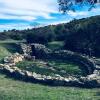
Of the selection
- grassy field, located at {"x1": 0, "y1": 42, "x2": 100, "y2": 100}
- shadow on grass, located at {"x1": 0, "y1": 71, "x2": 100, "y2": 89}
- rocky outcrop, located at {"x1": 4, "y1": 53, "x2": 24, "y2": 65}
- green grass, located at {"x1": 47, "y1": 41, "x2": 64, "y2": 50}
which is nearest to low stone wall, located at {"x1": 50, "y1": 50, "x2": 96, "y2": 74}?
rocky outcrop, located at {"x1": 4, "y1": 53, "x2": 24, "y2": 65}

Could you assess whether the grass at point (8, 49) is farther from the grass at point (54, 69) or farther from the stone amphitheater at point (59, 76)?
the grass at point (54, 69)

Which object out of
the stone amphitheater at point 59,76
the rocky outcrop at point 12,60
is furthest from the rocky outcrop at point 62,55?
the rocky outcrop at point 12,60

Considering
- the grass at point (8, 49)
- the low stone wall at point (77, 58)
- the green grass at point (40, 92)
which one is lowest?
the green grass at point (40, 92)

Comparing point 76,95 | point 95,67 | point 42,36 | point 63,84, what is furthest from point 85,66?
point 42,36

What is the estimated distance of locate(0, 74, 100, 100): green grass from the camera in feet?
72.3

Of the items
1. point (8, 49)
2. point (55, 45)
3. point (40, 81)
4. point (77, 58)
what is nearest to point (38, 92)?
point (40, 81)

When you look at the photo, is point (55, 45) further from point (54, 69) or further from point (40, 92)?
point (40, 92)

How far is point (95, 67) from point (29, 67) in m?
6.10

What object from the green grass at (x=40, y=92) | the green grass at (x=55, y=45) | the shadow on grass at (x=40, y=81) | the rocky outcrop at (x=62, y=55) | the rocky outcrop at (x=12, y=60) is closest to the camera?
the green grass at (x=40, y=92)

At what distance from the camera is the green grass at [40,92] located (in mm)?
22047

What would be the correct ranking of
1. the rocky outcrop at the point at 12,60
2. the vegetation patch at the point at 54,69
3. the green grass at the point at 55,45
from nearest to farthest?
the vegetation patch at the point at 54,69, the rocky outcrop at the point at 12,60, the green grass at the point at 55,45

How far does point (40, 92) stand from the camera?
77.6 feet

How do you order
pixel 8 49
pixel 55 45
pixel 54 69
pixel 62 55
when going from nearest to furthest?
1. pixel 54 69
2. pixel 62 55
3. pixel 8 49
4. pixel 55 45

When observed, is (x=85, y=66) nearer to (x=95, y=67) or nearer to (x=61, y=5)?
(x=95, y=67)
